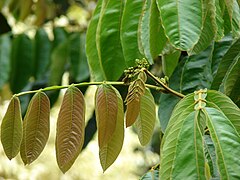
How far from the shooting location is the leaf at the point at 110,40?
40.8 inches

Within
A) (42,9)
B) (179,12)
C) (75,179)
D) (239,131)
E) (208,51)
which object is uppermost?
(179,12)

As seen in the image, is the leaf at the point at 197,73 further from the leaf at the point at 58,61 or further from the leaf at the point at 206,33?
the leaf at the point at 58,61

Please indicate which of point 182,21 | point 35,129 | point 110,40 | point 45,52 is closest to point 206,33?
point 182,21

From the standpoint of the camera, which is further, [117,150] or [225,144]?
[117,150]

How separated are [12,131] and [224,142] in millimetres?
385

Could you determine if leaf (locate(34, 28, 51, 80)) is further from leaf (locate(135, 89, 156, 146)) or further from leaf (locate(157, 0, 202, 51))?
leaf (locate(157, 0, 202, 51))

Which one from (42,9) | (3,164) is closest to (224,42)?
(42,9)

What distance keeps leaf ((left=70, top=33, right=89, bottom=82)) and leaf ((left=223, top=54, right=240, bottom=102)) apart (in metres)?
0.92

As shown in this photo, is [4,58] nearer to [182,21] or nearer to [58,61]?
[58,61]

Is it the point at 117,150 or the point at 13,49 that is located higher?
the point at 117,150

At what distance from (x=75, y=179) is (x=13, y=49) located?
10.1ft

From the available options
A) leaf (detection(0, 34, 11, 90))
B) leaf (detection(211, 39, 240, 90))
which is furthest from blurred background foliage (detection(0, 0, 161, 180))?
leaf (detection(211, 39, 240, 90))

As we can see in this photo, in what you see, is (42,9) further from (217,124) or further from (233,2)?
(217,124)

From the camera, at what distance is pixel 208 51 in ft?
4.19
